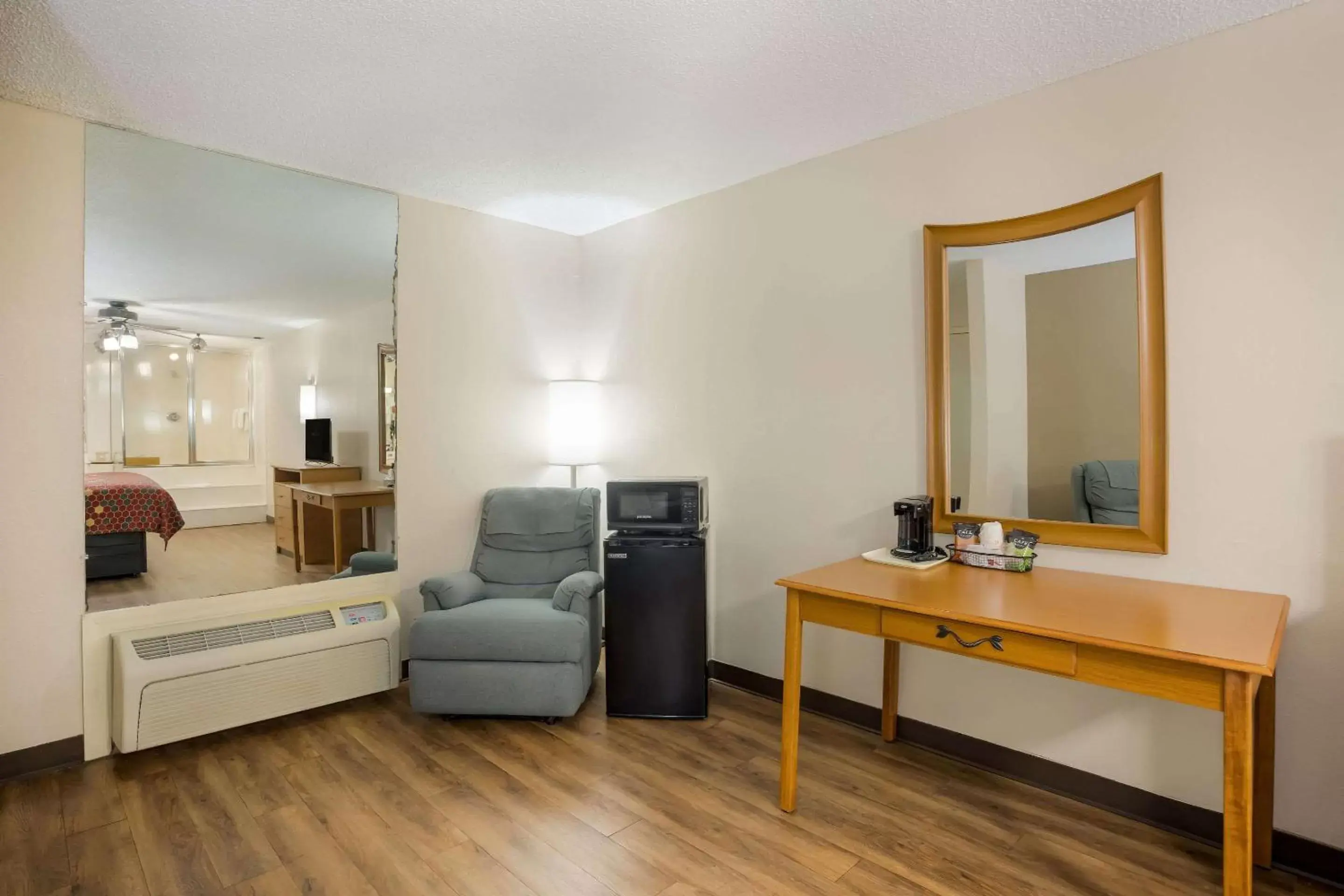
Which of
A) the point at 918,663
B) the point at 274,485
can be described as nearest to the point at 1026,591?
the point at 918,663

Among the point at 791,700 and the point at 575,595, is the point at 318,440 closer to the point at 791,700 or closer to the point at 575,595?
the point at 575,595

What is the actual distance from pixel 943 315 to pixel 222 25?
8.47 ft

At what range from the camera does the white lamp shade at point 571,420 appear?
161 inches

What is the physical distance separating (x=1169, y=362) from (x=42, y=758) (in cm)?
423

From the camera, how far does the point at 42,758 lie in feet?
8.75

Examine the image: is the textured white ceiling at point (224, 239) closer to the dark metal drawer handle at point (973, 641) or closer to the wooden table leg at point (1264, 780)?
the dark metal drawer handle at point (973, 641)

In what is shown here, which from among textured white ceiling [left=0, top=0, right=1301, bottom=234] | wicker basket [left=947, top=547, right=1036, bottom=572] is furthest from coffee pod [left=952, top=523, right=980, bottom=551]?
textured white ceiling [left=0, top=0, right=1301, bottom=234]

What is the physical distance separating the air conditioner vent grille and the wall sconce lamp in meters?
1.47

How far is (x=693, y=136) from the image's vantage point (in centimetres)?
292

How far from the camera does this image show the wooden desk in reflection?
340cm

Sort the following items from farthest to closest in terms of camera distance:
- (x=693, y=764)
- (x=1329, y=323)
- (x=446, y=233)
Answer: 1. (x=446, y=233)
2. (x=693, y=764)
3. (x=1329, y=323)

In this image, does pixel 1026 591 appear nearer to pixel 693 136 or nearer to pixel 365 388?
pixel 693 136

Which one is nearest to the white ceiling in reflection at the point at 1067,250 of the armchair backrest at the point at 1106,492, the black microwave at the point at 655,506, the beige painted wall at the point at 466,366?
the armchair backrest at the point at 1106,492

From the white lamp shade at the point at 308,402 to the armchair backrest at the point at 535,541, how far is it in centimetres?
97
